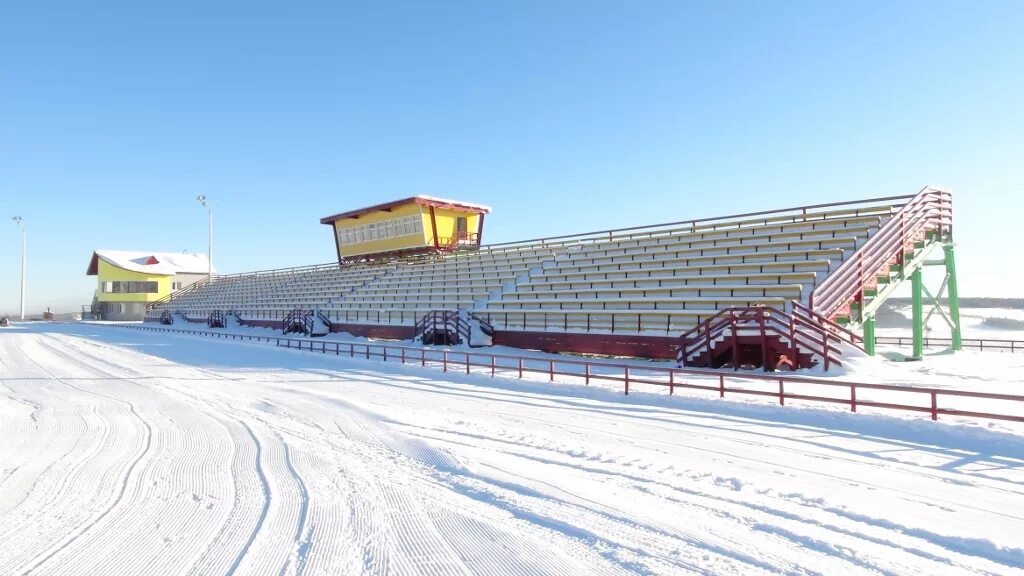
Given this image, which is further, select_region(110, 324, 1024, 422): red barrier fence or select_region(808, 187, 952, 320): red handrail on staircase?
select_region(808, 187, 952, 320): red handrail on staircase

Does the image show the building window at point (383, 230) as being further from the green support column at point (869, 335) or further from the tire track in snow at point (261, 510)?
the tire track in snow at point (261, 510)

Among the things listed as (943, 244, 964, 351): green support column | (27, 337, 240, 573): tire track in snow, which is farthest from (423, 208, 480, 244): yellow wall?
(943, 244, 964, 351): green support column

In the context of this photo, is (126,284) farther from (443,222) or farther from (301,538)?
(301,538)

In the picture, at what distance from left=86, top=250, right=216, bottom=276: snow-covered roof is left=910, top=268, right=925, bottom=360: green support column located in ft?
231

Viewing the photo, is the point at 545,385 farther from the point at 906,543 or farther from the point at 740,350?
the point at 906,543

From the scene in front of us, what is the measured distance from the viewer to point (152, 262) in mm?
68312

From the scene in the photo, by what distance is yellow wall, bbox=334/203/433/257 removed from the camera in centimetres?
3984

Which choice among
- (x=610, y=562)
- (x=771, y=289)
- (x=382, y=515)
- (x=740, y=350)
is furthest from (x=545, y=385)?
(x=610, y=562)

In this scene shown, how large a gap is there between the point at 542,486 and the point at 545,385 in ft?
29.2

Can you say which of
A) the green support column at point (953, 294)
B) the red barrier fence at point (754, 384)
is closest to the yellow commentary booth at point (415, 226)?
the red barrier fence at point (754, 384)

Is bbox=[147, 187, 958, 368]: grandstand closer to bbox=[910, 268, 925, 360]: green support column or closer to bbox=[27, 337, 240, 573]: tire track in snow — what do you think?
bbox=[910, 268, 925, 360]: green support column

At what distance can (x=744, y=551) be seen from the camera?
489cm

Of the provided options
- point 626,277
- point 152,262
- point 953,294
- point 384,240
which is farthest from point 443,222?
point 152,262

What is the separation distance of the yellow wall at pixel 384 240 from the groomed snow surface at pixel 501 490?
27.5m
